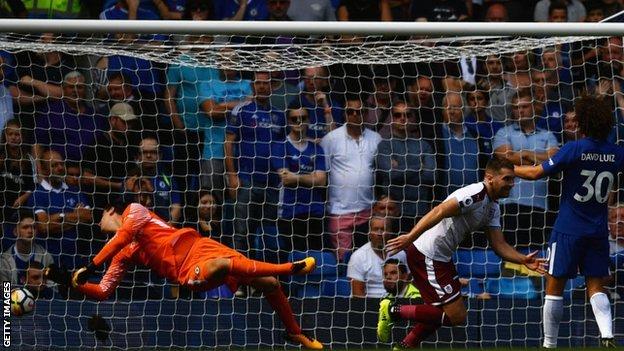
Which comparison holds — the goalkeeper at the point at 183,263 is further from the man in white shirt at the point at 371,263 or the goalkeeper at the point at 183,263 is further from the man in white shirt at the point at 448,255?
the man in white shirt at the point at 371,263

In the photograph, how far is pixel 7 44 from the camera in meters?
9.82

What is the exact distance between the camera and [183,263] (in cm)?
962

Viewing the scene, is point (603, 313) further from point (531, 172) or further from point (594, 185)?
point (531, 172)

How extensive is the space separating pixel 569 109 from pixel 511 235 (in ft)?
3.72

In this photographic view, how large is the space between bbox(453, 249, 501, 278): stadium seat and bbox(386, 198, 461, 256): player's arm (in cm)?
182

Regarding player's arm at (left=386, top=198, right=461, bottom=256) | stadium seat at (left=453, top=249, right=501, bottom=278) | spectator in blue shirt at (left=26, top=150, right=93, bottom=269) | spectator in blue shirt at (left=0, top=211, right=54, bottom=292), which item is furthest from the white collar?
stadium seat at (left=453, top=249, right=501, bottom=278)

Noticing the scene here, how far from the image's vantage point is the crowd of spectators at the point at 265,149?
1034cm

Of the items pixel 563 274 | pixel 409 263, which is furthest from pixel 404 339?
pixel 563 274

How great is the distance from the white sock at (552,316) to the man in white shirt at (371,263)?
1.75m

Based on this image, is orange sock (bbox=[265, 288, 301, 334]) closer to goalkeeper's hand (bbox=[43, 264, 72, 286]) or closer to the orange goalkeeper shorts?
the orange goalkeeper shorts

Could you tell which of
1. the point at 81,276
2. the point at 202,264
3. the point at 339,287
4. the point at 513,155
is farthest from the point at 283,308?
the point at 513,155

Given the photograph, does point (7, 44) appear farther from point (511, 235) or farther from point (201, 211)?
point (511, 235)

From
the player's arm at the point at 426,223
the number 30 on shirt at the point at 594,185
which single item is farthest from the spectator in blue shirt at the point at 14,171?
the number 30 on shirt at the point at 594,185

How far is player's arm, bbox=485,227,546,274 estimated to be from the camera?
29.6ft
